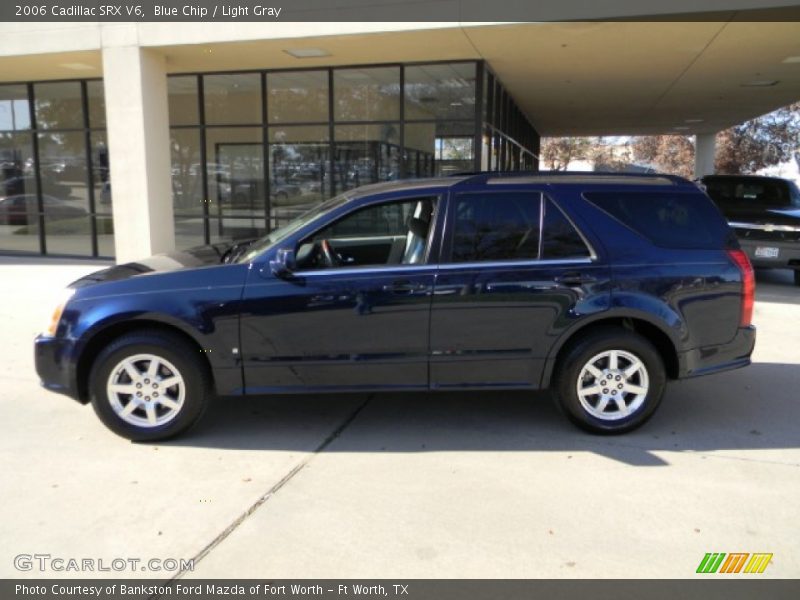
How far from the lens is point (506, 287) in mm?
4488

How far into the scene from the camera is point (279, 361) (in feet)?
14.7

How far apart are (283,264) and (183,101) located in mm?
10389

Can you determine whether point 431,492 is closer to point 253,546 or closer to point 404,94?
point 253,546

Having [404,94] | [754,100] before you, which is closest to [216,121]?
[404,94]

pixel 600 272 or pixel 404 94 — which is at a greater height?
pixel 404 94

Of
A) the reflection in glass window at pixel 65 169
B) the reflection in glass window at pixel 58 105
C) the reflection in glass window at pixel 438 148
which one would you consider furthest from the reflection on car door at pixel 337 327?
the reflection in glass window at pixel 58 105

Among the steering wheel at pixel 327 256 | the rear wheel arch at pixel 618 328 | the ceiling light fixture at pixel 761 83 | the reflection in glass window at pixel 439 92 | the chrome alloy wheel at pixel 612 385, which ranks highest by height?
the ceiling light fixture at pixel 761 83

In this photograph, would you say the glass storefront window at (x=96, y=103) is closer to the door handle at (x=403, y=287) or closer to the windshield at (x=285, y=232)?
the windshield at (x=285, y=232)

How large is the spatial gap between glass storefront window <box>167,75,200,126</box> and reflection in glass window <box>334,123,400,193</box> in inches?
121

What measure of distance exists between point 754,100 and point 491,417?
15209 millimetres

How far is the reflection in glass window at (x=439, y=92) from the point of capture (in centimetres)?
1148

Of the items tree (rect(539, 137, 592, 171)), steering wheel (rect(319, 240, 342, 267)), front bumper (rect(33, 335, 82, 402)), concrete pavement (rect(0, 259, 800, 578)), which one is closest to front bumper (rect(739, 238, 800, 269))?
concrete pavement (rect(0, 259, 800, 578))

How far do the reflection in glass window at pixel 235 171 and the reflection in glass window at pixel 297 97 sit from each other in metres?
0.60

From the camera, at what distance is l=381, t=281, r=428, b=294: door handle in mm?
4438
